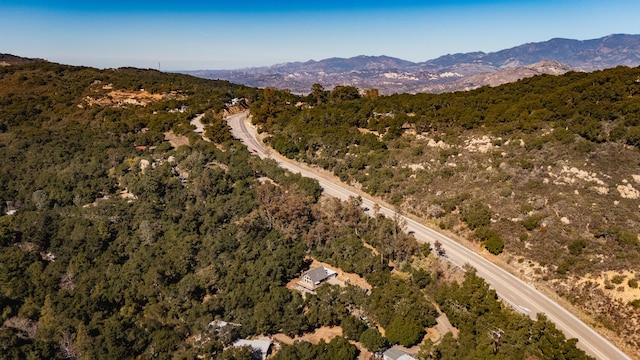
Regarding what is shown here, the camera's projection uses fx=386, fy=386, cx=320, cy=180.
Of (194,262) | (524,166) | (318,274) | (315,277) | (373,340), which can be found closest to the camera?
(373,340)

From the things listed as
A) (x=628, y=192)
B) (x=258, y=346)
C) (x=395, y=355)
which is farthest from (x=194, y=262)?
(x=628, y=192)

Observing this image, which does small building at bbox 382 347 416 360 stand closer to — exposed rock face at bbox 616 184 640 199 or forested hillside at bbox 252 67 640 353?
forested hillside at bbox 252 67 640 353

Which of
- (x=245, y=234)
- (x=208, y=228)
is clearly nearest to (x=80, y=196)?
(x=208, y=228)

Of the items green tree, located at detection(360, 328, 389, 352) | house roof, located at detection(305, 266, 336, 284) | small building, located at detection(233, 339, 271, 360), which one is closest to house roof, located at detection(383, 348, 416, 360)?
green tree, located at detection(360, 328, 389, 352)

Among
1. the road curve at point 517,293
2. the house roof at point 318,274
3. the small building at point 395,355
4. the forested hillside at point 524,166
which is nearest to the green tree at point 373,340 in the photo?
the small building at point 395,355

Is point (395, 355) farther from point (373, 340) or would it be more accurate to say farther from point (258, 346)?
point (258, 346)

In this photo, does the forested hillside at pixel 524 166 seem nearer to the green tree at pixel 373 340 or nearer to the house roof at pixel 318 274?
the house roof at pixel 318 274

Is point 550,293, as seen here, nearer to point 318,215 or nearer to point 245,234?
point 318,215
